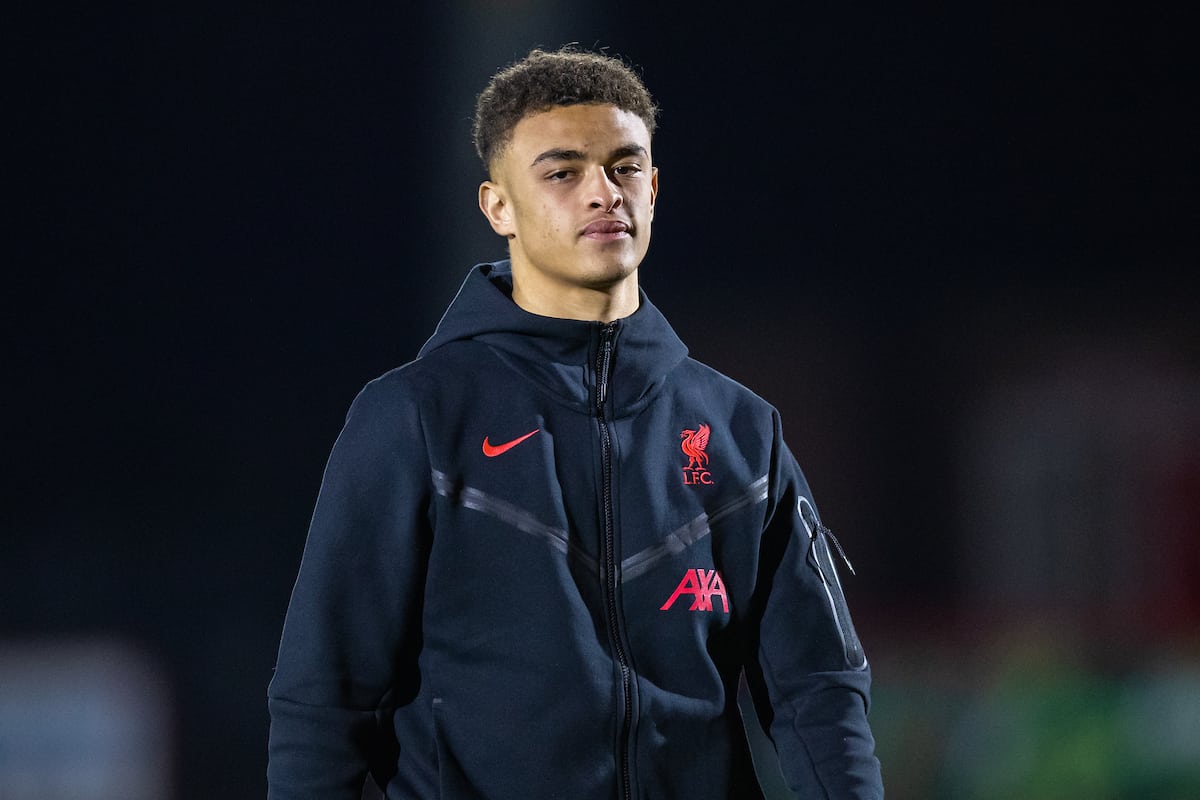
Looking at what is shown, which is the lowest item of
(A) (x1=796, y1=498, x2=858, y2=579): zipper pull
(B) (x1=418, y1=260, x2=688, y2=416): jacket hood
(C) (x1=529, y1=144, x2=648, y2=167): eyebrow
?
(A) (x1=796, y1=498, x2=858, y2=579): zipper pull

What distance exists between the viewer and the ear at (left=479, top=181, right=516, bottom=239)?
144 centimetres

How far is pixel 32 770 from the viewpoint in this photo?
2.45 meters

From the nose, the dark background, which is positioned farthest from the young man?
the dark background

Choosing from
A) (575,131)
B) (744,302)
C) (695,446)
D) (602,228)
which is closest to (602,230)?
(602,228)

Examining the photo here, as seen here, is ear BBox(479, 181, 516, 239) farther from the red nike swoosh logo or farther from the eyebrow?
the red nike swoosh logo

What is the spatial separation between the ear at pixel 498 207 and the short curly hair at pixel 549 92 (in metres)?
0.03

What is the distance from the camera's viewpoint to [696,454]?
141cm

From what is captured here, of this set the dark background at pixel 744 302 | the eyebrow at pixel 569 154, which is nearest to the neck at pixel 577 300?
the eyebrow at pixel 569 154

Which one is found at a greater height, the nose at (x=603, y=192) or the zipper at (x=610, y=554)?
the nose at (x=603, y=192)

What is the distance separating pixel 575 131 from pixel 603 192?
0.07 m

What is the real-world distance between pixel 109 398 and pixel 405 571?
4.86 feet

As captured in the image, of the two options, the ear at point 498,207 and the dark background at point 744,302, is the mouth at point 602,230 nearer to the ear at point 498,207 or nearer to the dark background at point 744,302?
the ear at point 498,207

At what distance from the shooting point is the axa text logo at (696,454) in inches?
54.9

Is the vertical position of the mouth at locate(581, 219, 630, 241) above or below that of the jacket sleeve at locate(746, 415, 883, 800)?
above
